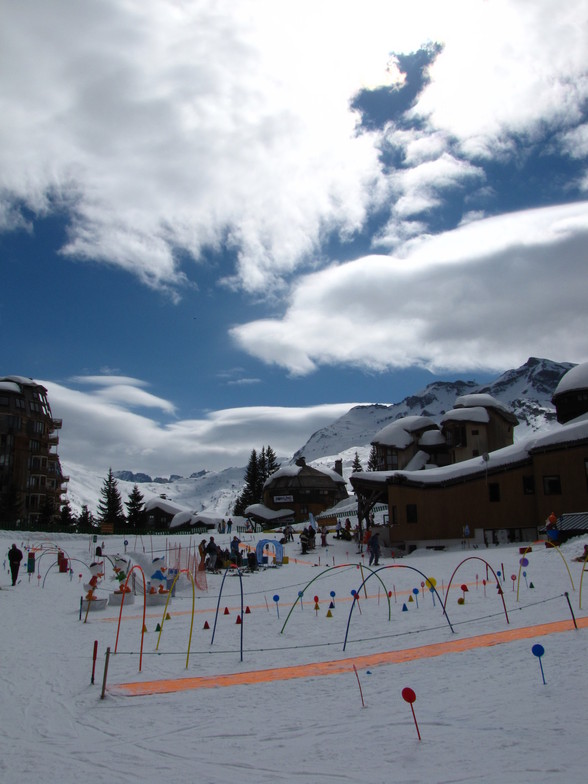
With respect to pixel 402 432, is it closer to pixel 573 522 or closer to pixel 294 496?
pixel 294 496

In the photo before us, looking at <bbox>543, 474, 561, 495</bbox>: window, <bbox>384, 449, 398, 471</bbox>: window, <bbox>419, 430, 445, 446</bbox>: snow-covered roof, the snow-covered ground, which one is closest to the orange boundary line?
the snow-covered ground

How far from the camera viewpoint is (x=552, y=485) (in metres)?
37.3

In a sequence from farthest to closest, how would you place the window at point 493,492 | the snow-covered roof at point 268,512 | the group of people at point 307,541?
the snow-covered roof at point 268,512 → the group of people at point 307,541 → the window at point 493,492

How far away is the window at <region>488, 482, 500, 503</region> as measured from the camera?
129 ft

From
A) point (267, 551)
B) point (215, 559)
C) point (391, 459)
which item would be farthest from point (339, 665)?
point (391, 459)

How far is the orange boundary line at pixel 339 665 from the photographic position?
11109 mm

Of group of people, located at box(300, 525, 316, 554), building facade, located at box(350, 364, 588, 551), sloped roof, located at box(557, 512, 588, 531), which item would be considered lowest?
group of people, located at box(300, 525, 316, 554)

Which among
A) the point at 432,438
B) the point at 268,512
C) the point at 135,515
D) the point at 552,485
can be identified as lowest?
the point at 552,485

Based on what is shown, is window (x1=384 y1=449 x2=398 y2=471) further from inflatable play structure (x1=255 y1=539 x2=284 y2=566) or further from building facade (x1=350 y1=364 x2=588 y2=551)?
inflatable play structure (x1=255 y1=539 x2=284 y2=566)

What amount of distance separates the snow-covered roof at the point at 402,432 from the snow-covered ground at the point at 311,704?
46938 millimetres

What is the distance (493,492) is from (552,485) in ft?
11.9

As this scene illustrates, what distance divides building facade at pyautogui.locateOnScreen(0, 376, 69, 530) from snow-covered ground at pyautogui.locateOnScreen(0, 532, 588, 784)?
188 feet

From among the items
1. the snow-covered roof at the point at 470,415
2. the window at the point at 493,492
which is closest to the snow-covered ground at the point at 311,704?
the window at the point at 493,492

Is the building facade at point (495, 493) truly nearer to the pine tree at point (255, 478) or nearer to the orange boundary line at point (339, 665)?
the orange boundary line at point (339, 665)
